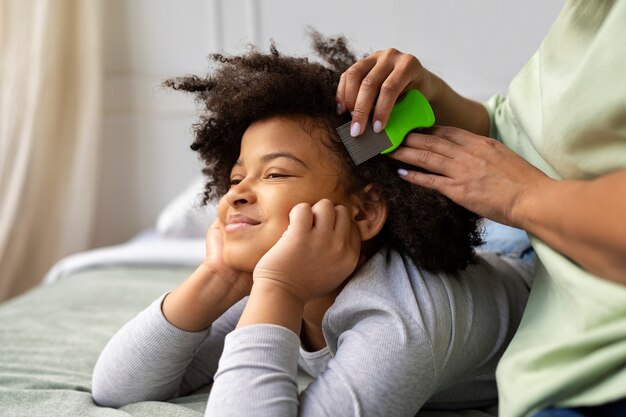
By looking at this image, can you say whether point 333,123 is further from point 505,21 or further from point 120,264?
point 505,21

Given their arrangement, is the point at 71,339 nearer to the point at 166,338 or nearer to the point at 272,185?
the point at 166,338

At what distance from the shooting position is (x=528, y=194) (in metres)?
0.83

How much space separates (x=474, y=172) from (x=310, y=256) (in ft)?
0.81

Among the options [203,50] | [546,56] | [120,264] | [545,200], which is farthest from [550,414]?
[203,50]

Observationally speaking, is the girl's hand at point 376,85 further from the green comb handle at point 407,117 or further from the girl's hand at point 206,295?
the girl's hand at point 206,295

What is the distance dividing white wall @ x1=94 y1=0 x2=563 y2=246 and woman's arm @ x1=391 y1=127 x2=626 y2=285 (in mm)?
1604

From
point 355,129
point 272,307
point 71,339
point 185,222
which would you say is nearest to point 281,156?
point 355,129

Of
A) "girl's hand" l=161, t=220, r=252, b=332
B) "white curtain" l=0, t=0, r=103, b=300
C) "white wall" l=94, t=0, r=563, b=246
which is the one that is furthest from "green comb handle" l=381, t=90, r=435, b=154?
"white curtain" l=0, t=0, r=103, b=300

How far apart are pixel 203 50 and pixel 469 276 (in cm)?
204

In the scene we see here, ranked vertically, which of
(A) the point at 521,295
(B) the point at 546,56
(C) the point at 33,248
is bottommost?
(C) the point at 33,248

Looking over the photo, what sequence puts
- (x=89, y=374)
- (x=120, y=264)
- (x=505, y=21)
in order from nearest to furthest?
(x=89, y=374) < (x=120, y=264) < (x=505, y=21)

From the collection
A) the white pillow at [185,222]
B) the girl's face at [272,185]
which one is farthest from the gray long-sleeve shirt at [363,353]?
the white pillow at [185,222]

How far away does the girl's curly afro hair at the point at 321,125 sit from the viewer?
974 millimetres

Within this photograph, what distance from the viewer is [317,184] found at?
1.02m
